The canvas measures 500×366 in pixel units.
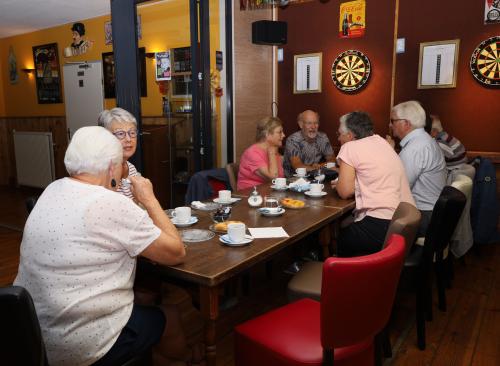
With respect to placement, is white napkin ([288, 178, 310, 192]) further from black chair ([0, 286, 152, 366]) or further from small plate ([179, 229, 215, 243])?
black chair ([0, 286, 152, 366])

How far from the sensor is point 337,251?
2.97 meters

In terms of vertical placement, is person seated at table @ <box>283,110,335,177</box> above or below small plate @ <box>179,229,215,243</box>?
above

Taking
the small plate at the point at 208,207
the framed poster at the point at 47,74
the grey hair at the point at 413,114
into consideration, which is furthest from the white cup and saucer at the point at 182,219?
the framed poster at the point at 47,74

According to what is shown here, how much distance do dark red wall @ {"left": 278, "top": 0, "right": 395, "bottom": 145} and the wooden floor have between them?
209 centimetres

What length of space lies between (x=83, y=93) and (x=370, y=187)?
586cm

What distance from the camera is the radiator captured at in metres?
7.32

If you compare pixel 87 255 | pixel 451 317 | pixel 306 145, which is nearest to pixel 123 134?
pixel 87 255

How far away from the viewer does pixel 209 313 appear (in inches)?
63.1

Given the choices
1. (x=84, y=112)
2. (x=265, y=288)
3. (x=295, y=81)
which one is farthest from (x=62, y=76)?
(x=265, y=288)

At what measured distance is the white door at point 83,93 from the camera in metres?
6.80

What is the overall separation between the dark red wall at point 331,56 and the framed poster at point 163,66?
1.52 m

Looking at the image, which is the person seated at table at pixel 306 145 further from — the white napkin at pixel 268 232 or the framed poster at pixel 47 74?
the framed poster at pixel 47 74

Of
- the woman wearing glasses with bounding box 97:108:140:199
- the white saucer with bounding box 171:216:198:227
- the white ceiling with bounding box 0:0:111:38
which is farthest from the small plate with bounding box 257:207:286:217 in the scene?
the white ceiling with bounding box 0:0:111:38

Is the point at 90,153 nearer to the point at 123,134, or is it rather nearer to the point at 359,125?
the point at 123,134
